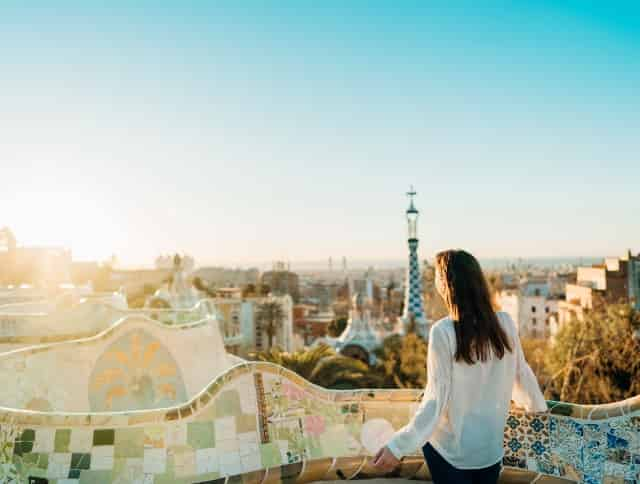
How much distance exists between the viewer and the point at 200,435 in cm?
273

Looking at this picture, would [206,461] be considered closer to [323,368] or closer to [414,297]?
[323,368]

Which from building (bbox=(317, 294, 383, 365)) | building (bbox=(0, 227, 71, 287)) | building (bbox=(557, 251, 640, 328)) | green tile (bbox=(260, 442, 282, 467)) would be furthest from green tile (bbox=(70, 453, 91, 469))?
building (bbox=(557, 251, 640, 328))

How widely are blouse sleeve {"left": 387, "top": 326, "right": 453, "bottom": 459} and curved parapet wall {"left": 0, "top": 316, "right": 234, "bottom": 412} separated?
339 cm

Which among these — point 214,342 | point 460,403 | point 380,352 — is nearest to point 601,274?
point 380,352

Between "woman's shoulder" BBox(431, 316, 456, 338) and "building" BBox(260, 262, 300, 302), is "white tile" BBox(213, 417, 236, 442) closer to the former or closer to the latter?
"woman's shoulder" BBox(431, 316, 456, 338)

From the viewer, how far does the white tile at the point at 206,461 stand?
2.65 meters

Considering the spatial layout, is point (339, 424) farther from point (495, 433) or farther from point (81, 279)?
point (81, 279)

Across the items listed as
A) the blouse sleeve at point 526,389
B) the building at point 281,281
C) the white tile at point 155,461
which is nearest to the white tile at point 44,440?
the white tile at point 155,461

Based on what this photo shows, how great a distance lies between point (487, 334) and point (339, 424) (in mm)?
1373

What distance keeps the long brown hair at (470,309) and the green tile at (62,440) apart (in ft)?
5.96

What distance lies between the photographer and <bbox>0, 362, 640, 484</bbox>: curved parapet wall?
2350 mm

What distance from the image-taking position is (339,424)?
2883 millimetres

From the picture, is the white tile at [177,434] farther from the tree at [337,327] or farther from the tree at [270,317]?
the tree at [337,327]

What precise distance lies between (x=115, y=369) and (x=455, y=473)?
13.9 ft
